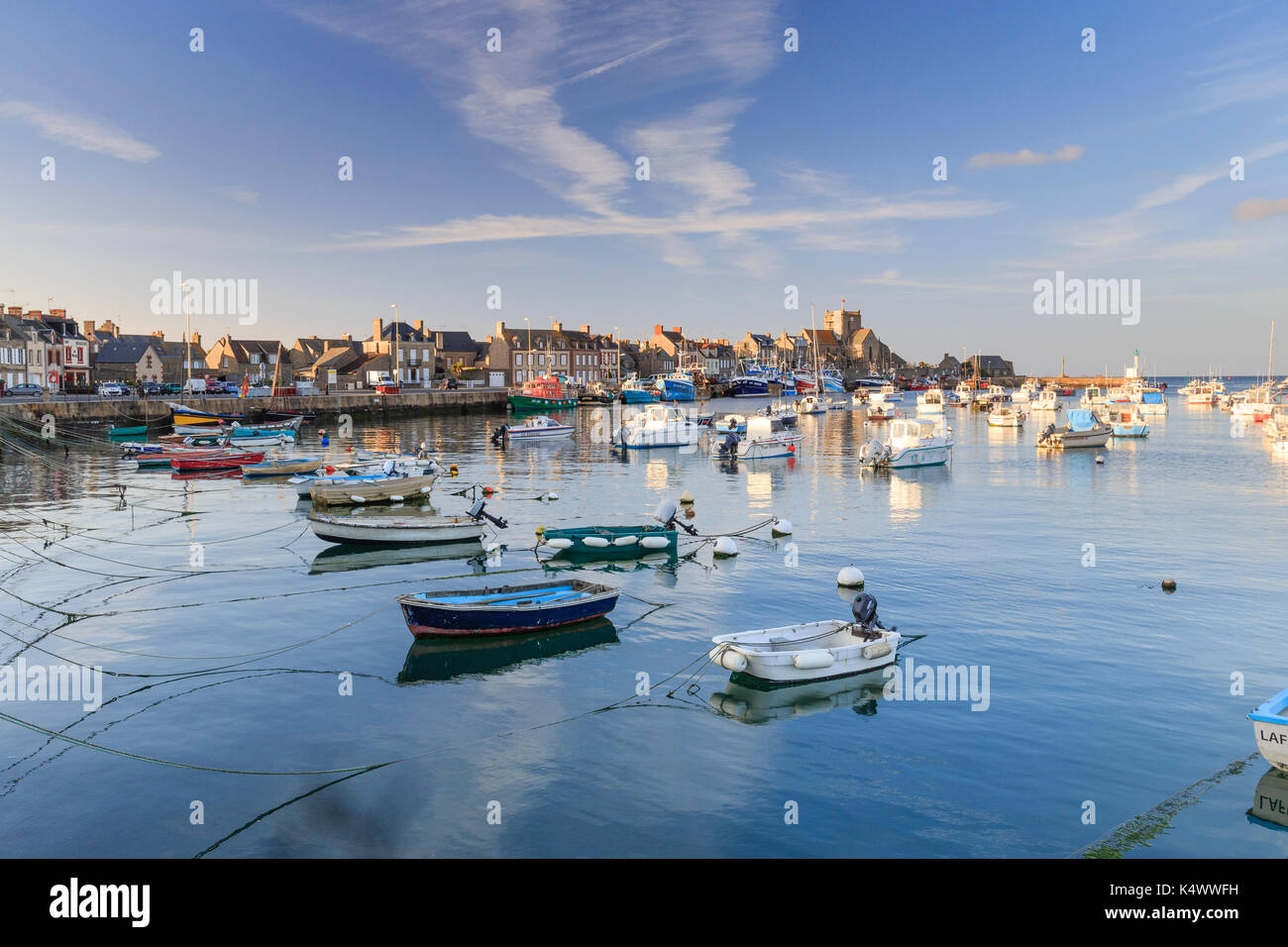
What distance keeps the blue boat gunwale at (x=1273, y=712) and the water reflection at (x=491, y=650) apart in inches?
494

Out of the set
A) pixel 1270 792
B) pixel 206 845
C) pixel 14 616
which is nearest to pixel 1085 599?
pixel 1270 792

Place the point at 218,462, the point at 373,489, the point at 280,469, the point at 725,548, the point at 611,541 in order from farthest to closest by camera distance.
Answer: the point at 218,462, the point at 280,469, the point at 373,489, the point at 725,548, the point at 611,541

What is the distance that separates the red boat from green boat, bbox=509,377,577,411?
58.4 metres

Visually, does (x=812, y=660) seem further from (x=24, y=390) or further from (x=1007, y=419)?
(x=24, y=390)

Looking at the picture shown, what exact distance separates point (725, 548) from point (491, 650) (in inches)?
463

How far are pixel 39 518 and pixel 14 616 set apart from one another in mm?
16068

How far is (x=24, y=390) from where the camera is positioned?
294ft

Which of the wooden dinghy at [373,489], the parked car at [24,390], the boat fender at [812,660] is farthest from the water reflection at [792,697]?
the parked car at [24,390]

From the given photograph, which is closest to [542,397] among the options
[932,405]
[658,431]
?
[658,431]

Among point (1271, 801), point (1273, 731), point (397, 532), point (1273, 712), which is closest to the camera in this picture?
point (1271, 801)

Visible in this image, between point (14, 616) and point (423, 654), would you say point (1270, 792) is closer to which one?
point (423, 654)

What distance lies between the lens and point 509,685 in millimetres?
17766

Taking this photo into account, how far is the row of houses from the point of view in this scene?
102 metres

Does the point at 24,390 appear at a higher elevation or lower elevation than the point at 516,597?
higher
